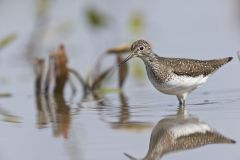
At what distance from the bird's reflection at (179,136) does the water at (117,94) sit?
0.34 feet

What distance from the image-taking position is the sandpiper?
36.3 feet

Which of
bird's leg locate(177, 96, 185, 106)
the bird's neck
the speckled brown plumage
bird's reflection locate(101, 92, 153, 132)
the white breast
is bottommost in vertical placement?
the speckled brown plumage

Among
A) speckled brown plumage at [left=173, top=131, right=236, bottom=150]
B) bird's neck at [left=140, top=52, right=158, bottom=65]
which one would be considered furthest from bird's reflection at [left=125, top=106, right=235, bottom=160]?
bird's neck at [left=140, top=52, right=158, bottom=65]

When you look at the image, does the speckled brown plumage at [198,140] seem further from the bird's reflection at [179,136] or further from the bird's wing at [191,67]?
the bird's wing at [191,67]

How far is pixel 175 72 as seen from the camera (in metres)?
11.2

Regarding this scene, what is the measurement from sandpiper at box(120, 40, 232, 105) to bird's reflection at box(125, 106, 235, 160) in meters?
1.19

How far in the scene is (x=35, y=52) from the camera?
1570 cm

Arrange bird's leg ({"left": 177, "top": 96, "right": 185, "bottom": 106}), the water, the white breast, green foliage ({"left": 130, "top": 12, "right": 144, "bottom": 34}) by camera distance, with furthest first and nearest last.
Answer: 1. green foliage ({"left": 130, "top": 12, "right": 144, "bottom": 34})
2. bird's leg ({"left": 177, "top": 96, "right": 185, "bottom": 106})
3. the white breast
4. the water

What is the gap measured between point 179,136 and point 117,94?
369 cm

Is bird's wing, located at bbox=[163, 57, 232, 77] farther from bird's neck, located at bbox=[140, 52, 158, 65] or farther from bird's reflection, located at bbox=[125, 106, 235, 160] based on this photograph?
bird's reflection, located at bbox=[125, 106, 235, 160]

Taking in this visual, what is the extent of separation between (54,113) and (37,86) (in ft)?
6.04

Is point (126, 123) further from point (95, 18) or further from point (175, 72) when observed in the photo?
point (95, 18)

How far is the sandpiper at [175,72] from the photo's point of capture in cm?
1106

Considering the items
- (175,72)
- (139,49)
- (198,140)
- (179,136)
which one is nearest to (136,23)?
(139,49)
